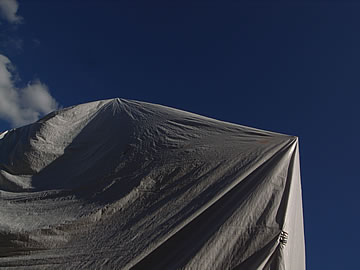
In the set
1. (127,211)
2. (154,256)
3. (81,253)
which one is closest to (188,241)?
(154,256)

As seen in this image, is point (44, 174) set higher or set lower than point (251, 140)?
lower

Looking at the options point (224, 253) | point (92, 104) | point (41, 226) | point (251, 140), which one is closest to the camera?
point (224, 253)

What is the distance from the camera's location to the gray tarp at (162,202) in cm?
254

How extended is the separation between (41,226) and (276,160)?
82.3 inches

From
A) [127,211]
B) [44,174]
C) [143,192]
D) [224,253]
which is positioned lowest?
[224,253]

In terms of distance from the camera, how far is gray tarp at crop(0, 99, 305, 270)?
254cm

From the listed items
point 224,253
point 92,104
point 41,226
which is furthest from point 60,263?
point 92,104

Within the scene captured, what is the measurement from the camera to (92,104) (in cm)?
514

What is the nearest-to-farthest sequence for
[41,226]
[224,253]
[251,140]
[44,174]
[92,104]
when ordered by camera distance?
1. [224,253]
2. [41,226]
3. [251,140]
4. [44,174]
5. [92,104]

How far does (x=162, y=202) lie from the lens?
288cm

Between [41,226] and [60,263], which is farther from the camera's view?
[41,226]

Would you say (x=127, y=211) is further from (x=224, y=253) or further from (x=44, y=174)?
(x=44, y=174)

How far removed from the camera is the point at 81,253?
8.57 feet

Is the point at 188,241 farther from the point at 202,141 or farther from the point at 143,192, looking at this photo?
the point at 202,141
